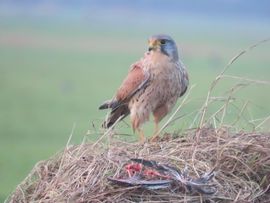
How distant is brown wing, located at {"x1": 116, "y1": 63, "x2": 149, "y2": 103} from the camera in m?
9.70

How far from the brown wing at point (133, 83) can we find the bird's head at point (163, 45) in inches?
10.4

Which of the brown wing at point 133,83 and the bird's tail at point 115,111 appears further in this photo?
the brown wing at point 133,83

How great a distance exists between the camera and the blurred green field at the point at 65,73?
106ft

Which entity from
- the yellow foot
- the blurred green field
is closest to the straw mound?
the yellow foot

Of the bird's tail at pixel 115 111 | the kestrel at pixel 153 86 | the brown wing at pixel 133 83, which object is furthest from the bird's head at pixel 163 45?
the bird's tail at pixel 115 111

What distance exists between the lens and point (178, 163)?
300 inches

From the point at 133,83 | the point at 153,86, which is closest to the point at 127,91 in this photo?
the point at 133,83

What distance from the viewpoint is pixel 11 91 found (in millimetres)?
50844

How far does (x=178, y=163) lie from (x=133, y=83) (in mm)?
2220

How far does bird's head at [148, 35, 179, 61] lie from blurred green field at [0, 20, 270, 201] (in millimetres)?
897

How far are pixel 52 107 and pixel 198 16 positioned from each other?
7207 cm

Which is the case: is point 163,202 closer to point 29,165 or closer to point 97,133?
point 97,133

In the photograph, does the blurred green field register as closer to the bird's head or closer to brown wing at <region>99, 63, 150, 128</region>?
brown wing at <region>99, 63, 150, 128</region>

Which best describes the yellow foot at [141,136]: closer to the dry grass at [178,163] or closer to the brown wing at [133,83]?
the dry grass at [178,163]
